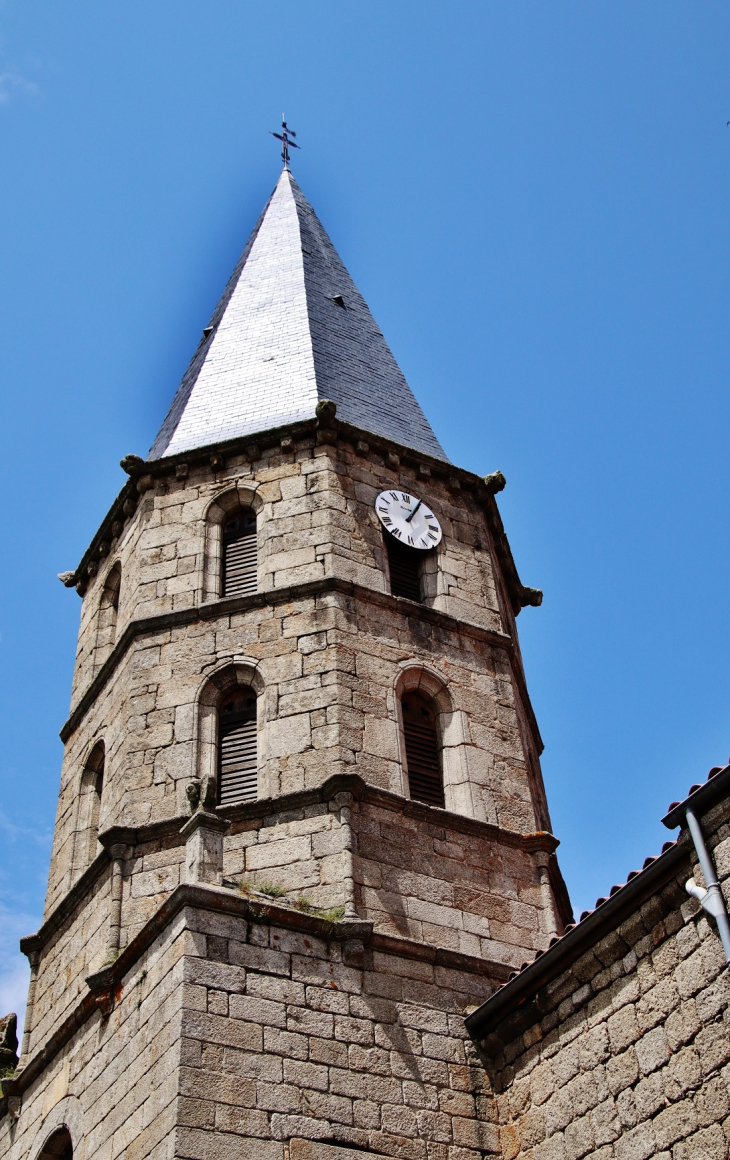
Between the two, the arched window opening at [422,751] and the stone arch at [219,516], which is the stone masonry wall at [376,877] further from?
the stone arch at [219,516]

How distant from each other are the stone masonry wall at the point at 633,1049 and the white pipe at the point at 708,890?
6cm

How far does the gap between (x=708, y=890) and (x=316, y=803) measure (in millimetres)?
4418

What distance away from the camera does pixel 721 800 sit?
972 centimetres

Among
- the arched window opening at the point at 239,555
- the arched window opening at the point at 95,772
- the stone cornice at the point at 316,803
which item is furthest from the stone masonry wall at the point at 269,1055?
the arched window opening at the point at 239,555

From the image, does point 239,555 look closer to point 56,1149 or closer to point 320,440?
point 320,440

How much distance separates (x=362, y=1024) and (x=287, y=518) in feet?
20.5

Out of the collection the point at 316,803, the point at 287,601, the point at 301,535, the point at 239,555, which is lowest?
the point at 316,803

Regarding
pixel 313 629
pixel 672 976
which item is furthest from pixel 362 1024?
pixel 313 629

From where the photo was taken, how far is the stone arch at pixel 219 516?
52.0 ft

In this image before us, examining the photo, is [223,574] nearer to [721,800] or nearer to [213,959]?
[213,959]

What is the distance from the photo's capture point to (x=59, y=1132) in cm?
1217

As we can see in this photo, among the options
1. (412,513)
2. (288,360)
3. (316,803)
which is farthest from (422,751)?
(288,360)

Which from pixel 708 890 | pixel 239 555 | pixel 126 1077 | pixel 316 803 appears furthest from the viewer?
pixel 239 555

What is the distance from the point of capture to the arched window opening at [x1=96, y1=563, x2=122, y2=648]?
1717 centimetres
